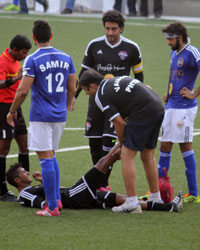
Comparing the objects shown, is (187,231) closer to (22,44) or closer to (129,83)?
(129,83)

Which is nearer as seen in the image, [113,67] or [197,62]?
[197,62]

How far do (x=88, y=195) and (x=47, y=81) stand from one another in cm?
142

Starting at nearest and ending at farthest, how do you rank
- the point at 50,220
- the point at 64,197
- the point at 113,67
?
the point at 50,220 → the point at 64,197 → the point at 113,67

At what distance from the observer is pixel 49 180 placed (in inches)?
275

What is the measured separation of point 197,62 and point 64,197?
2.24 m

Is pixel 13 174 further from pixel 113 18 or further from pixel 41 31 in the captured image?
pixel 113 18

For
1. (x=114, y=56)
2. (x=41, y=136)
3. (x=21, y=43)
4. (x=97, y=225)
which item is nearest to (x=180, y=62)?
(x=114, y=56)

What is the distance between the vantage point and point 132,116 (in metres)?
7.09

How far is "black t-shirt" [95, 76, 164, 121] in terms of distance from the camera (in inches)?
276

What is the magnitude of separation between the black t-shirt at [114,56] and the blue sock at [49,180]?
5.85 ft

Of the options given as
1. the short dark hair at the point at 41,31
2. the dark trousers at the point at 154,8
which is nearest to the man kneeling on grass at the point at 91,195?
the short dark hair at the point at 41,31

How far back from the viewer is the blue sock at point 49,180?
275 inches

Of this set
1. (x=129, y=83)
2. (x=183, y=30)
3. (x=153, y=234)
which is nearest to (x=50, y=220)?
(x=153, y=234)

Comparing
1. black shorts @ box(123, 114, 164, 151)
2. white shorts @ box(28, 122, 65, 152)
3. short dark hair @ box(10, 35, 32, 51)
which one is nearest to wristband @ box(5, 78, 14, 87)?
short dark hair @ box(10, 35, 32, 51)
